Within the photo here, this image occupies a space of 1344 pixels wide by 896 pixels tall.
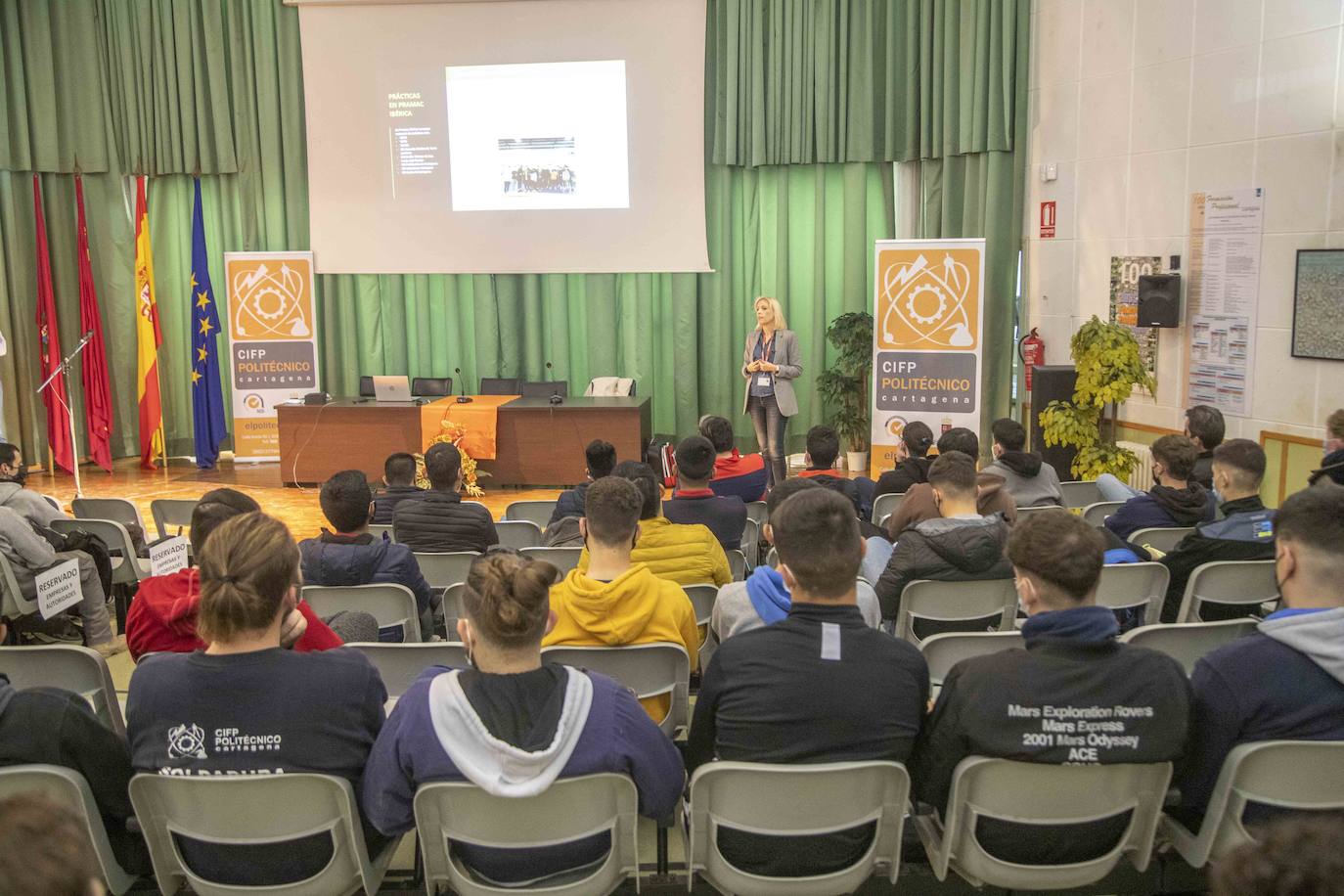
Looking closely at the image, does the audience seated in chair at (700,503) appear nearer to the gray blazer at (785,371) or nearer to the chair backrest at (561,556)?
the chair backrest at (561,556)

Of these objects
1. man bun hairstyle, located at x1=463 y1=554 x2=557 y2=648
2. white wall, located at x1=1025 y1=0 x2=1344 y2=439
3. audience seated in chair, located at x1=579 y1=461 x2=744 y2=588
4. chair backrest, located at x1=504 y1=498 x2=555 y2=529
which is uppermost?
white wall, located at x1=1025 y1=0 x2=1344 y2=439

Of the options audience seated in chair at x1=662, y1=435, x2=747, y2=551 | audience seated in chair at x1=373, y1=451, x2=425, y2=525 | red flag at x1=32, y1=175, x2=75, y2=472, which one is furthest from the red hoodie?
red flag at x1=32, y1=175, x2=75, y2=472

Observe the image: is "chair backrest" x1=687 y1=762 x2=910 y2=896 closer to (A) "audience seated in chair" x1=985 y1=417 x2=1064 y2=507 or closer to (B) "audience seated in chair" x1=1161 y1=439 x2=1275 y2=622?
(B) "audience seated in chair" x1=1161 y1=439 x2=1275 y2=622

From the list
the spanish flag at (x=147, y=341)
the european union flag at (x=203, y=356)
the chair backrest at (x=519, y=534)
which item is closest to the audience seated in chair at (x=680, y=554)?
the chair backrest at (x=519, y=534)

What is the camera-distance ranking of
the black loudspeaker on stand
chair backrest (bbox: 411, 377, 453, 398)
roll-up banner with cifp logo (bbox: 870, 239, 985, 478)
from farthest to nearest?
chair backrest (bbox: 411, 377, 453, 398)
roll-up banner with cifp logo (bbox: 870, 239, 985, 478)
the black loudspeaker on stand

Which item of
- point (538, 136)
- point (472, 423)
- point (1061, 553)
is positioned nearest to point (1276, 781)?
point (1061, 553)

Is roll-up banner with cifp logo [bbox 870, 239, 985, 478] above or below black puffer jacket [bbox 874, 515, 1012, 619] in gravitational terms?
above

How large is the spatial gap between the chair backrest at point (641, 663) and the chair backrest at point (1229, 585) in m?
1.81

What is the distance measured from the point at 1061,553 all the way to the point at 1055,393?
5905 mm

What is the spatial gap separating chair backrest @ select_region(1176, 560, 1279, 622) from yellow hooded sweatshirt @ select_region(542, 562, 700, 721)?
1.78 meters

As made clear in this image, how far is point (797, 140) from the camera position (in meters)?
9.60

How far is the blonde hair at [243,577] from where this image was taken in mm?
2141

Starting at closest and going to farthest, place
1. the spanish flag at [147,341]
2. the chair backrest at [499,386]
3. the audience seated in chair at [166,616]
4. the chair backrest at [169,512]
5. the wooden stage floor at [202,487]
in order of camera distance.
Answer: the audience seated in chair at [166,616], the chair backrest at [169,512], the wooden stage floor at [202,487], the chair backrest at [499,386], the spanish flag at [147,341]

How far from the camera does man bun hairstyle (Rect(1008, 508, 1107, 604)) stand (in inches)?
86.4
